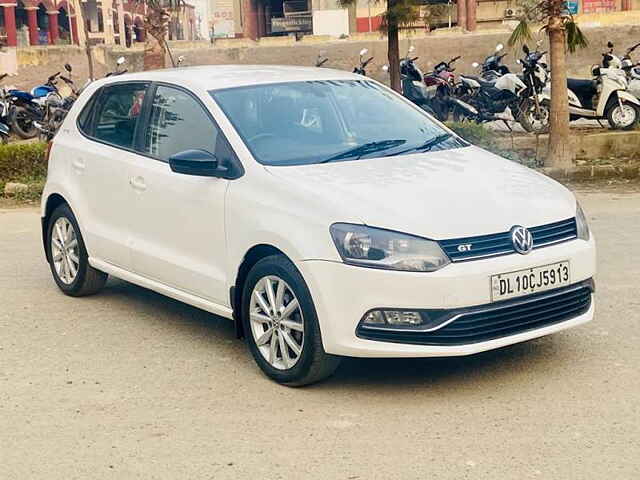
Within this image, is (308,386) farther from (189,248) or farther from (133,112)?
(133,112)

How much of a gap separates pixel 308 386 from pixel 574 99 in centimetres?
1102

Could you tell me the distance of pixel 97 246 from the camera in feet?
22.6

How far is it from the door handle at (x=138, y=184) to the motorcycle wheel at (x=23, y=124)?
513 inches

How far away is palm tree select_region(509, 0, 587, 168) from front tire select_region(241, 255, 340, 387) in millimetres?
Answer: 7479

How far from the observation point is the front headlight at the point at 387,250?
189 inches

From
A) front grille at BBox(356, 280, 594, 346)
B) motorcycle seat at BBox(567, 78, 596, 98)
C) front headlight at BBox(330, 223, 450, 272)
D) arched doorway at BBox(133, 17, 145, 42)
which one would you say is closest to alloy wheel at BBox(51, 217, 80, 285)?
front headlight at BBox(330, 223, 450, 272)

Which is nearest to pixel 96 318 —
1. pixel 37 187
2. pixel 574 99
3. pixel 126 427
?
pixel 126 427

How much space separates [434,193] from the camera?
5.16m

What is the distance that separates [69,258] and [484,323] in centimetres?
349

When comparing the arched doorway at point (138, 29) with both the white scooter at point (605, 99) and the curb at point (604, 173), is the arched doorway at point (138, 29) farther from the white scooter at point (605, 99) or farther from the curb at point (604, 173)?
the curb at point (604, 173)

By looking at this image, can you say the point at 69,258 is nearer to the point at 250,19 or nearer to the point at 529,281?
the point at 529,281

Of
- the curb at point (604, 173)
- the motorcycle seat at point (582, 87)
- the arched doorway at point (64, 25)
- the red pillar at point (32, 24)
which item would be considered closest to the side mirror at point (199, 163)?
the curb at point (604, 173)

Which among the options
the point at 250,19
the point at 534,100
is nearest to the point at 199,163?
the point at 534,100

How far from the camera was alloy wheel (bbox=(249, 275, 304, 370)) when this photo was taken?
5.18 m
